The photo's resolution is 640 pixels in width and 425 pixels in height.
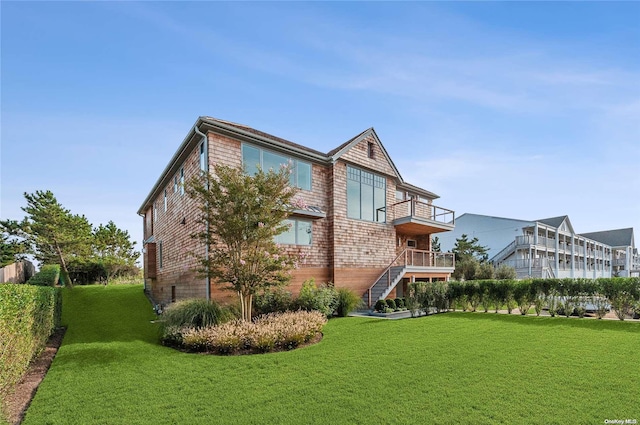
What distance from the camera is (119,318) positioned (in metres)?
13.5

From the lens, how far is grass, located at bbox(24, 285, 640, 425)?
4.71 m

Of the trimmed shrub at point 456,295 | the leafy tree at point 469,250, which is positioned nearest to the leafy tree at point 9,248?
the trimmed shrub at point 456,295

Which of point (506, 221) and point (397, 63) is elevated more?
point (397, 63)

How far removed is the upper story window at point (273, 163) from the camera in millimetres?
14320

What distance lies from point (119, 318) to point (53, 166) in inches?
243

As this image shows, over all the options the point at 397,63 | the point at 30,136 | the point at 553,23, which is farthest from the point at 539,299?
the point at 30,136

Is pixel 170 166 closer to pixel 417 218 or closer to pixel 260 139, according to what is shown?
pixel 260 139

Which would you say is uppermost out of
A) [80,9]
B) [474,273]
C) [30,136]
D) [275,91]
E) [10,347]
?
[80,9]

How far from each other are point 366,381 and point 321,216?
1056 cm

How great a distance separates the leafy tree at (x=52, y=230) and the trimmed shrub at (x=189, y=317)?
2256 centimetres

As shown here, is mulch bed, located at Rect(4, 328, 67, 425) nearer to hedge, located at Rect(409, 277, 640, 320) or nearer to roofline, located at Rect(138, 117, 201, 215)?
roofline, located at Rect(138, 117, 201, 215)

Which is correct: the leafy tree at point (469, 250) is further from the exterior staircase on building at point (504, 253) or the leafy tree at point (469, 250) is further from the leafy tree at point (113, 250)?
the leafy tree at point (113, 250)

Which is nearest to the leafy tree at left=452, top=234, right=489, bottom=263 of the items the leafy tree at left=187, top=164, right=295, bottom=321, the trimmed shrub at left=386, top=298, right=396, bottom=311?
the trimmed shrub at left=386, top=298, right=396, bottom=311

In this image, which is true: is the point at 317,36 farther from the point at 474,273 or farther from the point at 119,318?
the point at 474,273
